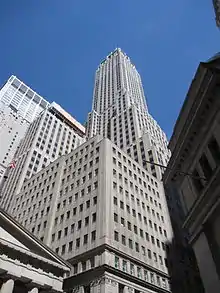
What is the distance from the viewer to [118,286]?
40656 mm

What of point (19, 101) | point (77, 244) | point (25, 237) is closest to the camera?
point (25, 237)

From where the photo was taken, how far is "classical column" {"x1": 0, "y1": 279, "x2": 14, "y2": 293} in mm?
28359

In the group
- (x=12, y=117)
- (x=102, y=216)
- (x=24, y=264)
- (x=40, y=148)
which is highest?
(x=12, y=117)

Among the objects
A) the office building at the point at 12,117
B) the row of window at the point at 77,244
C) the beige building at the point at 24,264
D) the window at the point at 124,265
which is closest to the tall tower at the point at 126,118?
the row of window at the point at 77,244

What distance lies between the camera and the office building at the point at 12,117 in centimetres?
13625

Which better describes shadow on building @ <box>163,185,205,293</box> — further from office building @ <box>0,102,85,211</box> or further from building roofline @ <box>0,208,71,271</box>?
office building @ <box>0,102,85,211</box>

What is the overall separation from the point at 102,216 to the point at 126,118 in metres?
81.4

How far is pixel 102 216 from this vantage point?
48.4 metres

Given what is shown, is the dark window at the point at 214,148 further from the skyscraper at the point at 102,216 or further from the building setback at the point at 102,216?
the building setback at the point at 102,216

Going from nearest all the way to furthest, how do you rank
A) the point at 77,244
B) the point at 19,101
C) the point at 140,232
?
the point at 77,244, the point at 140,232, the point at 19,101

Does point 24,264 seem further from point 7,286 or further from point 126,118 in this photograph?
point 126,118

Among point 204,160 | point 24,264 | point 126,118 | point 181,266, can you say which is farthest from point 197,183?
point 126,118

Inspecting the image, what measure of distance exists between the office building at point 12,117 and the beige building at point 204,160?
106 metres

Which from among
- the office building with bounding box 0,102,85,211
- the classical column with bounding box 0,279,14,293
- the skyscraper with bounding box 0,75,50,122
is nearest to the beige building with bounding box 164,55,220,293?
the classical column with bounding box 0,279,14,293
